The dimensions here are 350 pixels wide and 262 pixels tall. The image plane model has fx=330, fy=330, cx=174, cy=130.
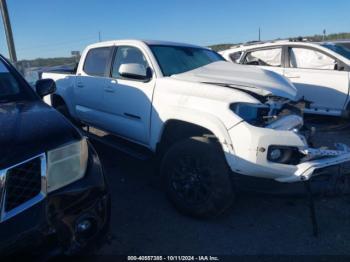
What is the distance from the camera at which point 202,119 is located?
3.05m

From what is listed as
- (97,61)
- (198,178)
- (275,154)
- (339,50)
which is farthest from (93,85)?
(339,50)

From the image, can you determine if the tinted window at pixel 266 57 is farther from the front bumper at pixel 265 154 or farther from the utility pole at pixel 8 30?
the utility pole at pixel 8 30

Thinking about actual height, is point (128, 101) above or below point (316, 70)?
above

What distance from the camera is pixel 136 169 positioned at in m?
4.89

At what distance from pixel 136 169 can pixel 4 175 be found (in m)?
3.14

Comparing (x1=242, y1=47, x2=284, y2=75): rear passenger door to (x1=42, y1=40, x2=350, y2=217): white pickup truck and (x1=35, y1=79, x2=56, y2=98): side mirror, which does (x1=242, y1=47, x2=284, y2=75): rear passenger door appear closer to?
(x1=42, y1=40, x2=350, y2=217): white pickup truck

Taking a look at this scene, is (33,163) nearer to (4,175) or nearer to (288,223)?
(4,175)

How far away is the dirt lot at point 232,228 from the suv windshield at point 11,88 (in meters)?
1.49

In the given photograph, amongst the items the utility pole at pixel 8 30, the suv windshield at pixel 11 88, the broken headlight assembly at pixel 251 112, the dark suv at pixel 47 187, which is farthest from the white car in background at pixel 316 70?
the utility pole at pixel 8 30

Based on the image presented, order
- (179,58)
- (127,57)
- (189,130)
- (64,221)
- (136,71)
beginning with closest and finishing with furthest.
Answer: (64,221) < (189,130) < (136,71) < (179,58) < (127,57)

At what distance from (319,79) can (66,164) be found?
5835mm

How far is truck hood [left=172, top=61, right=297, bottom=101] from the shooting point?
332cm

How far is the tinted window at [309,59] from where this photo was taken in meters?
6.83

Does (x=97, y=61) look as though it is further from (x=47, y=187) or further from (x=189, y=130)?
(x=47, y=187)
